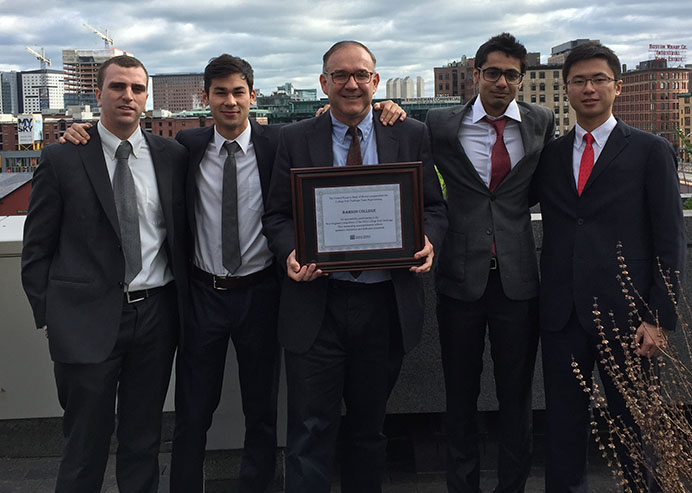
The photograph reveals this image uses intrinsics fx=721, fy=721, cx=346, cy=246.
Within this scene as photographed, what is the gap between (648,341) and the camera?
3.14 meters

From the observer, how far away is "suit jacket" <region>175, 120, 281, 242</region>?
348 cm

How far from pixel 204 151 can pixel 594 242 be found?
189 cm

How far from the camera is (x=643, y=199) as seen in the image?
320cm

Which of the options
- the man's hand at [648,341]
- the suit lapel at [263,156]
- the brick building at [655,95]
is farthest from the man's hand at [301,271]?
the brick building at [655,95]

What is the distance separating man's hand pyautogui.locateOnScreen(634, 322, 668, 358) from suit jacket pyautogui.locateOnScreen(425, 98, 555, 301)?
0.52 metres

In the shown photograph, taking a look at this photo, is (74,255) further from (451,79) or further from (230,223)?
(451,79)

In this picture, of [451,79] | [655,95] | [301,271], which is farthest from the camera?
[451,79]

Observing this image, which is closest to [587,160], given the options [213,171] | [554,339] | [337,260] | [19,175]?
[554,339]

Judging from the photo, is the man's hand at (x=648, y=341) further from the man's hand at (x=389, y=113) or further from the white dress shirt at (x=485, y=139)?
the man's hand at (x=389, y=113)

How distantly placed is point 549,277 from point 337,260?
1043mm

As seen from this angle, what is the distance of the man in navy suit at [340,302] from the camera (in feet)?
10.7

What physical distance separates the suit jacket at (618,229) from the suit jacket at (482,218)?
16 cm

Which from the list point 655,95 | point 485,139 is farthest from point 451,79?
point 485,139

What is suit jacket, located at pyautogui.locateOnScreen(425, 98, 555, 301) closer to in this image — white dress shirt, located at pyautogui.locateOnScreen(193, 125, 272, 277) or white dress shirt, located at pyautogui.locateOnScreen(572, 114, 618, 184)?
white dress shirt, located at pyautogui.locateOnScreen(572, 114, 618, 184)
